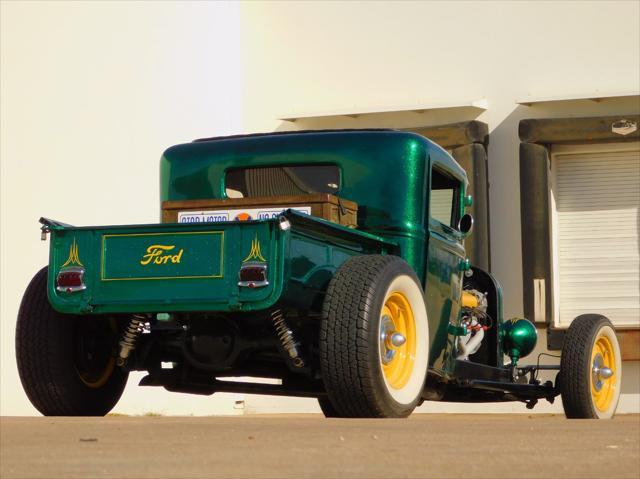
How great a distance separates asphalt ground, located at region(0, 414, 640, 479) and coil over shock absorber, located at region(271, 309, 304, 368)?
127 centimetres

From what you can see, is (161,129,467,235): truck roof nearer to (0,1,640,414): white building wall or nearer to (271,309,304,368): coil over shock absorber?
(271,309,304,368): coil over shock absorber

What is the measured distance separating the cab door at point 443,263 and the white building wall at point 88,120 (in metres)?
4.66

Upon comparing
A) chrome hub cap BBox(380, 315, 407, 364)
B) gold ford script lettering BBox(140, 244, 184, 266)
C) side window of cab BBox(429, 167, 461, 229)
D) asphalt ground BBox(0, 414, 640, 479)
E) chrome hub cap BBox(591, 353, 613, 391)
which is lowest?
asphalt ground BBox(0, 414, 640, 479)

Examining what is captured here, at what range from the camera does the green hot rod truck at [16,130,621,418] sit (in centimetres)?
590

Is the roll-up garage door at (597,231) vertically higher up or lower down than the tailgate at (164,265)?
higher up

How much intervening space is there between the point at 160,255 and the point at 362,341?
40.7 inches

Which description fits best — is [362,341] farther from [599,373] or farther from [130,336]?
[599,373]

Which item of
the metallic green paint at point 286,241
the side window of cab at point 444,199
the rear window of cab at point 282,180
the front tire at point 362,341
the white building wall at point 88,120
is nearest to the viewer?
the front tire at point 362,341

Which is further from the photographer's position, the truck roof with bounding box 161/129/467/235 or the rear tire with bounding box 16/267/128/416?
the truck roof with bounding box 161/129/467/235

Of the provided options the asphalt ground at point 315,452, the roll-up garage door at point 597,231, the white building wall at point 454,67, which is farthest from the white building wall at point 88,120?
the asphalt ground at point 315,452

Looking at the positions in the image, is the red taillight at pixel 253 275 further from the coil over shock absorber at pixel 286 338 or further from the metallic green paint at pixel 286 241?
the coil over shock absorber at pixel 286 338

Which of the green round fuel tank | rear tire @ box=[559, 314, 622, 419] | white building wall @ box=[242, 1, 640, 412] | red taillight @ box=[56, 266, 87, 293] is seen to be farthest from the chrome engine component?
white building wall @ box=[242, 1, 640, 412]

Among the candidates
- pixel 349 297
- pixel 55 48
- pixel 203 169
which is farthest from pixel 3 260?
pixel 349 297

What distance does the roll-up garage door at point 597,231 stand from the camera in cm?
1262
